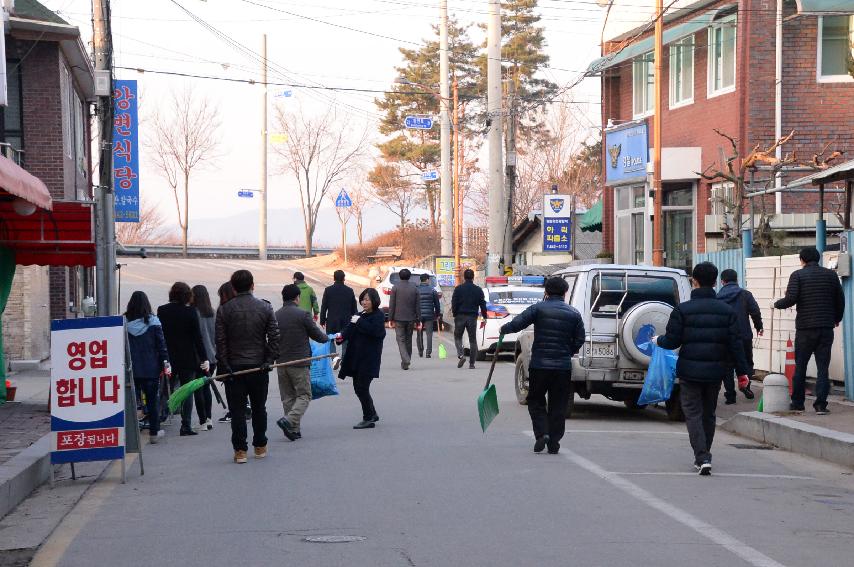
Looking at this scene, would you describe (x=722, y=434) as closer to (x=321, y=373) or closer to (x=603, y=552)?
(x=321, y=373)

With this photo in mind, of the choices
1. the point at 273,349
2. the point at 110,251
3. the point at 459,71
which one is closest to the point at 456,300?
the point at 110,251

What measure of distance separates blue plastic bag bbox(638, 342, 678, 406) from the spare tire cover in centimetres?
36

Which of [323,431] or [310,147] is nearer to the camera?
[323,431]

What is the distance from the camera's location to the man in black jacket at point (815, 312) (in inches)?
551

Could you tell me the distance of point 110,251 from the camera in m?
16.0

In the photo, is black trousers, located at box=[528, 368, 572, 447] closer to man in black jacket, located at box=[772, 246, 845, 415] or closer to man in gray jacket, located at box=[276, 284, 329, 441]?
man in gray jacket, located at box=[276, 284, 329, 441]

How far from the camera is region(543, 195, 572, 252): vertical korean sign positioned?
124 ft

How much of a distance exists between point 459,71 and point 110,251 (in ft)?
188

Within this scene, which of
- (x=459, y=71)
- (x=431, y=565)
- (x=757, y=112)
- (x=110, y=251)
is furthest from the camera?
(x=459, y=71)

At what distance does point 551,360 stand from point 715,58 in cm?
1957

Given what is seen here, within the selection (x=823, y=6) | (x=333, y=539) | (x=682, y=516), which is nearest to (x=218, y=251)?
(x=823, y=6)

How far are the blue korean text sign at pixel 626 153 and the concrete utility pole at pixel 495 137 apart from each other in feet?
10.8

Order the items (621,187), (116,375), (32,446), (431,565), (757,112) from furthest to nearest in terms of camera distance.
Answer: (621,187)
(757,112)
(32,446)
(116,375)
(431,565)

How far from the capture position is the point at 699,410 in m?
10.7
